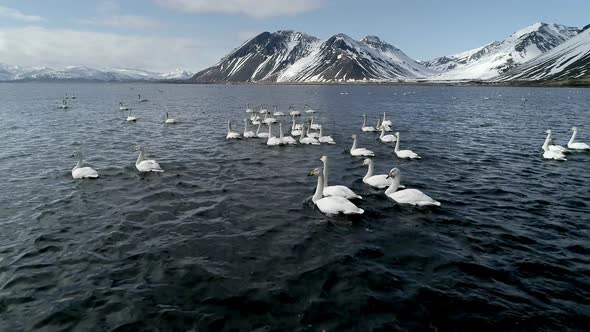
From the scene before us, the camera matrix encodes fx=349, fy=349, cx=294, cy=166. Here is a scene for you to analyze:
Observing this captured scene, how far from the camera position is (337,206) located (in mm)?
14500

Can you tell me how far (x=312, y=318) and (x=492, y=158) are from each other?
22.3 metres

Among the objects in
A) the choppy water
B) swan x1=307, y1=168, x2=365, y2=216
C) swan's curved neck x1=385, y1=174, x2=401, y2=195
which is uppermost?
swan's curved neck x1=385, y1=174, x2=401, y2=195

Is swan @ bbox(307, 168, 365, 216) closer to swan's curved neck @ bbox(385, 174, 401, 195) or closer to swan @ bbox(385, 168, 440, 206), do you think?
swan @ bbox(385, 168, 440, 206)

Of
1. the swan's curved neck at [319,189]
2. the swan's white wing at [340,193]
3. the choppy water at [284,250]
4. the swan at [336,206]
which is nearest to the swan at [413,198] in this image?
the choppy water at [284,250]

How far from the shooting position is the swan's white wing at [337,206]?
→ 1441 centimetres

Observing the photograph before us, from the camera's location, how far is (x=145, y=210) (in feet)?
50.8

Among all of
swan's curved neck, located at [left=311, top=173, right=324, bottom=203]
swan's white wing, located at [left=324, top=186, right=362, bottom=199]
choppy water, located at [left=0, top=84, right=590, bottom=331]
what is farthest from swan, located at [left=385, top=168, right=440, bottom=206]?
swan's curved neck, located at [left=311, top=173, right=324, bottom=203]

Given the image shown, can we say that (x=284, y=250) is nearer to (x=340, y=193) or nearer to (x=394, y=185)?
(x=340, y=193)

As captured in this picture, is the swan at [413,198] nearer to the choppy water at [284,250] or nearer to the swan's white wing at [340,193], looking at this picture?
the choppy water at [284,250]

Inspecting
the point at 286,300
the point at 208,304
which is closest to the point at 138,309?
the point at 208,304

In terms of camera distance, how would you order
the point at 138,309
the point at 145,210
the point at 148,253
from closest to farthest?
the point at 138,309 < the point at 148,253 < the point at 145,210

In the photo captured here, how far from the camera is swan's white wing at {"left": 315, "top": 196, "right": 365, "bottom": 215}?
47.3ft

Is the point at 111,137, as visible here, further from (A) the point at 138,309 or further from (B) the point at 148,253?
(A) the point at 138,309

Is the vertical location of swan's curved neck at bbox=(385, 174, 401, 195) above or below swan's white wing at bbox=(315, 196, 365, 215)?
above
